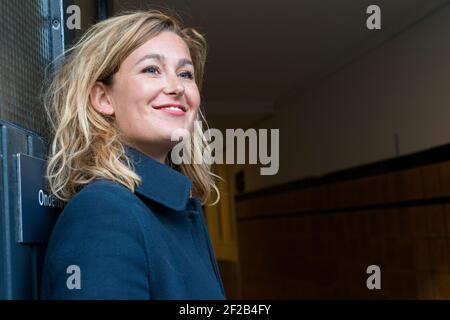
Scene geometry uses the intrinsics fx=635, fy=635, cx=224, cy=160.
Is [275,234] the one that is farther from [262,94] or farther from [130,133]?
[130,133]

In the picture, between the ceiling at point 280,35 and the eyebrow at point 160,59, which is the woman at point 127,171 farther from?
the ceiling at point 280,35

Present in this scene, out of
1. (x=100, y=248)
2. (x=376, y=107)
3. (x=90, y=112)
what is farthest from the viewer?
(x=376, y=107)

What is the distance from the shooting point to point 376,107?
5098mm

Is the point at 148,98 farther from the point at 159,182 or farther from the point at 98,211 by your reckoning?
the point at 98,211

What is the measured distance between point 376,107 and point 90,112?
13.7 feet

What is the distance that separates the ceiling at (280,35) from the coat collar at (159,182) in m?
2.01

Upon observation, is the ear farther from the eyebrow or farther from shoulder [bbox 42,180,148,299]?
shoulder [bbox 42,180,148,299]

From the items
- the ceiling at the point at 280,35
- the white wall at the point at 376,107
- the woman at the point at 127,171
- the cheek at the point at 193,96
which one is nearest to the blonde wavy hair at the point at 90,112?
the woman at the point at 127,171

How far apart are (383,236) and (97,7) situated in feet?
11.3

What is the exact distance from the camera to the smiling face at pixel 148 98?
1.19m

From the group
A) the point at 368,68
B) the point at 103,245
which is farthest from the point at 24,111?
the point at 368,68

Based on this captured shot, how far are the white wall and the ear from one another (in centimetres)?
317

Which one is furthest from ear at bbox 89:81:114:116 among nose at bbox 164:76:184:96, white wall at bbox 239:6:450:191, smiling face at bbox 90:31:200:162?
white wall at bbox 239:6:450:191

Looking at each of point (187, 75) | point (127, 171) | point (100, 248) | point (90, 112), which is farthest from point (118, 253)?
point (187, 75)
